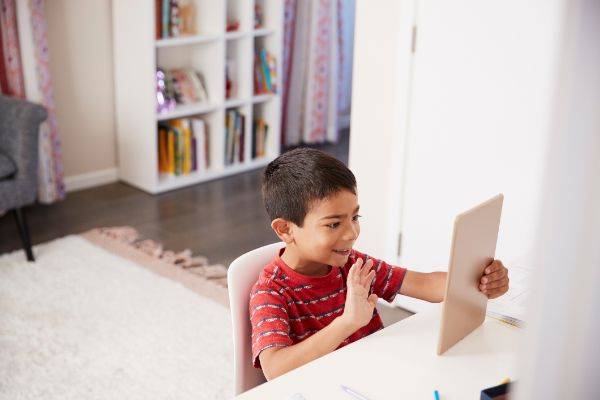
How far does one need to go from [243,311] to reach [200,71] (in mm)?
3160

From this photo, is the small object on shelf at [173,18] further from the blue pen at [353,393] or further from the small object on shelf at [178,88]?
the blue pen at [353,393]

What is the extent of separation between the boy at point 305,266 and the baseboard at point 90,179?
294 centimetres

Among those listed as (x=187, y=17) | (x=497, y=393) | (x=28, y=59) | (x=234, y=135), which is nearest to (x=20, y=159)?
(x=28, y=59)

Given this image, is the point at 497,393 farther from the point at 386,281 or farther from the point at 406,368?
the point at 386,281

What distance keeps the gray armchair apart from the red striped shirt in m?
1.96

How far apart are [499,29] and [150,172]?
2311 mm

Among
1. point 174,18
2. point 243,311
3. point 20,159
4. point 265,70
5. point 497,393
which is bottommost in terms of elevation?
point 20,159

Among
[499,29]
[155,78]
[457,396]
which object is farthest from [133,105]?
[457,396]

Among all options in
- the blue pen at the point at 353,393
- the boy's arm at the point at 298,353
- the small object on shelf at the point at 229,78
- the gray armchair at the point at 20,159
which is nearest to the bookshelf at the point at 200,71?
the small object on shelf at the point at 229,78

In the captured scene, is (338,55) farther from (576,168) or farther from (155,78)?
(576,168)

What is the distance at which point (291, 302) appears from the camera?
149cm

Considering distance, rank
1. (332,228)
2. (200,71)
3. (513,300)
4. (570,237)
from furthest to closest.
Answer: (200,71) < (513,300) < (332,228) < (570,237)

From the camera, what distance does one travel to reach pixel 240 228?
150 inches

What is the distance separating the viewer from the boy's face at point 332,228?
1.46 m
